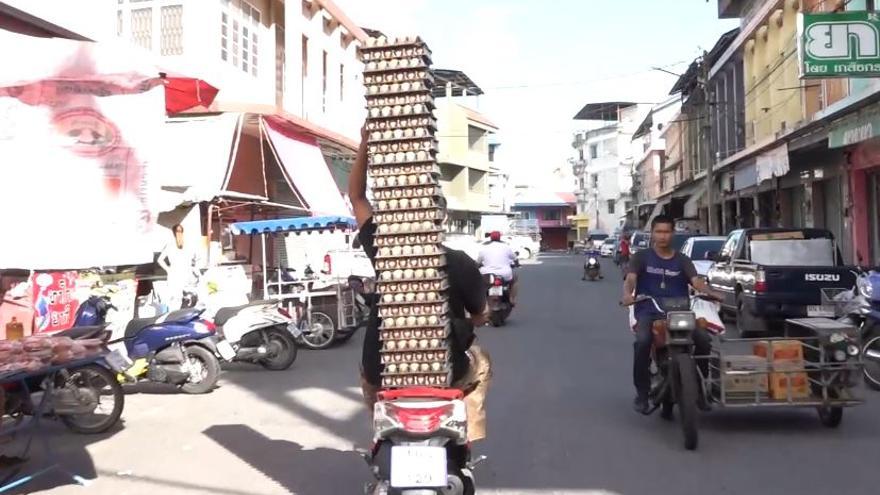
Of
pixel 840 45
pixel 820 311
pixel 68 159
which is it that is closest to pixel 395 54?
pixel 68 159

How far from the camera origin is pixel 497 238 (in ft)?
54.0

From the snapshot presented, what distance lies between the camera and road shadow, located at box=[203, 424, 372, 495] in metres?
5.73

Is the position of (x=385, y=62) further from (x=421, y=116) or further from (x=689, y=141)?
(x=689, y=141)

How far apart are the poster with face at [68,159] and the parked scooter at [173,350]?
4801mm

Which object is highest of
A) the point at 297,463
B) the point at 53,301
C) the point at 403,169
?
the point at 403,169

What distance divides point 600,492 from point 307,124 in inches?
643

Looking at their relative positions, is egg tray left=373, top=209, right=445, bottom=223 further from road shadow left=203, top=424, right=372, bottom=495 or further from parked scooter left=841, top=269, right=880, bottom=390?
parked scooter left=841, top=269, right=880, bottom=390

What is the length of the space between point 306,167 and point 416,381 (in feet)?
53.6

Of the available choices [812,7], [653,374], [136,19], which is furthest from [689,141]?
[653,374]

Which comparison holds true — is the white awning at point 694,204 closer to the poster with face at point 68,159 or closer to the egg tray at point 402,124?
the egg tray at point 402,124

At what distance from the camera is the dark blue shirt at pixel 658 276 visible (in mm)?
7102

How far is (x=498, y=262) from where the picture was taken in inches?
631

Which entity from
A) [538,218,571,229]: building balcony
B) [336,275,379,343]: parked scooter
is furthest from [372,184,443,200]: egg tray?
[538,218,571,229]: building balcony

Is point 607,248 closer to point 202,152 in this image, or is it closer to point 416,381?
point 202,152
